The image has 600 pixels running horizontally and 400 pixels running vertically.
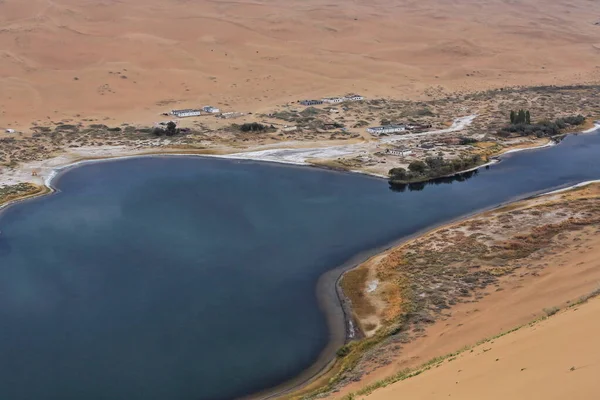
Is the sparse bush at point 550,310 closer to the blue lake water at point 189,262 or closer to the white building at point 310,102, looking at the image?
the blue lake water at point 189,262

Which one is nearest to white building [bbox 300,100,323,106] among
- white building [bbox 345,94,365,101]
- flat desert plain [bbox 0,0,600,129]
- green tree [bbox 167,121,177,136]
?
Answer: flat desert plain [bbox 0,0,600,129]

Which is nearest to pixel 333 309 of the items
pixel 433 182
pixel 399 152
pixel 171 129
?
pixel 433 182

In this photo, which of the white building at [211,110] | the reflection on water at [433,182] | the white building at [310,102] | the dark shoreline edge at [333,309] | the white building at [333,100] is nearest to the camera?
the dark shoreline edge at [333,309]

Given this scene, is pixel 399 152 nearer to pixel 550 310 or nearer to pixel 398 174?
pixel 398 174

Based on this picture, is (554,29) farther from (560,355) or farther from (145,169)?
(560,355)

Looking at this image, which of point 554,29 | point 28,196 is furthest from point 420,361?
point 554,29

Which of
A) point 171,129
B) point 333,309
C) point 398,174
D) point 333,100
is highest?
point 333,100

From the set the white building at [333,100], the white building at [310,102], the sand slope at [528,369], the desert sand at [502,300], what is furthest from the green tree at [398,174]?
the sand slope at [528,369]
